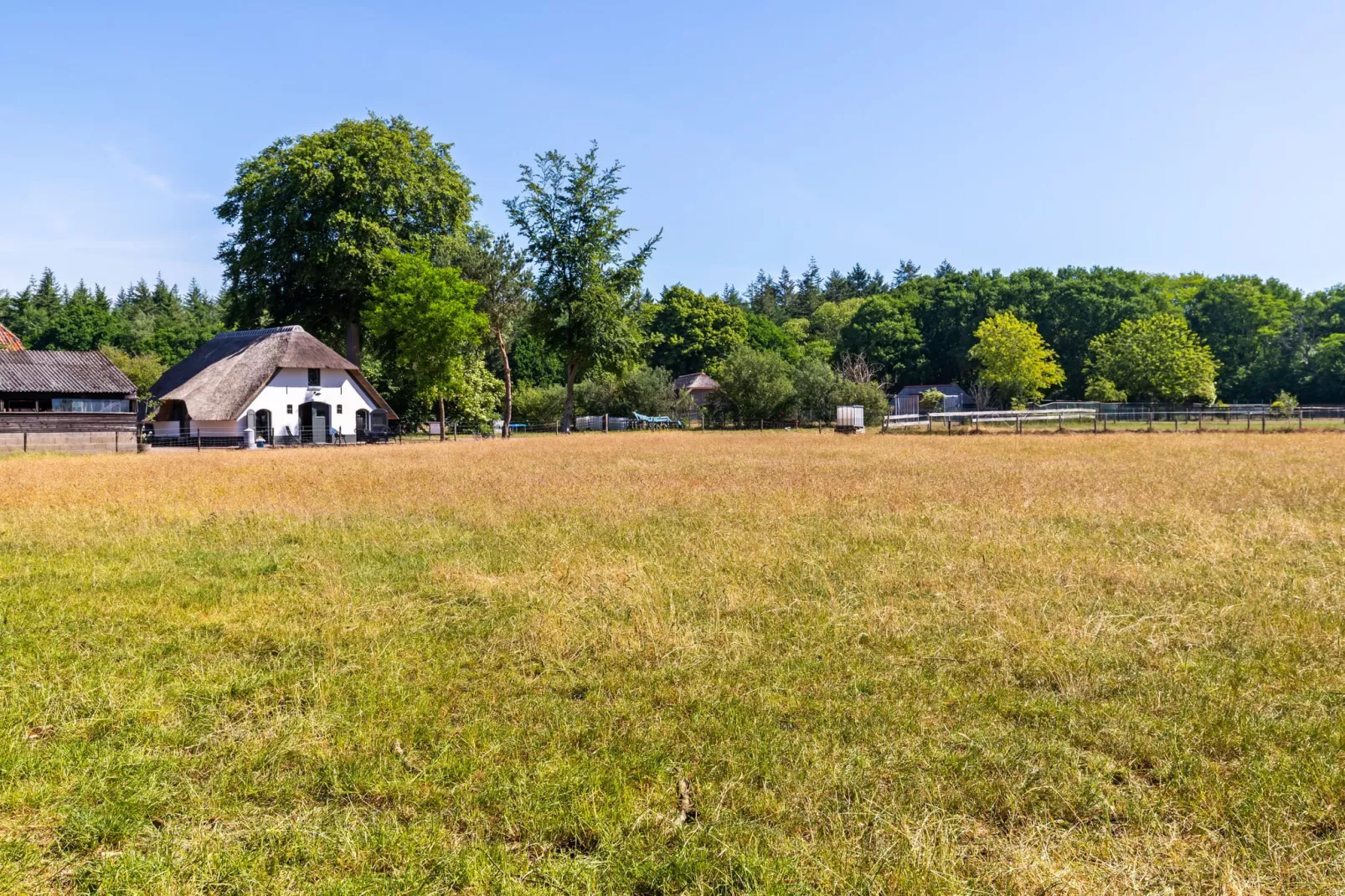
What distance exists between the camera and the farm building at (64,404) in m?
37.5

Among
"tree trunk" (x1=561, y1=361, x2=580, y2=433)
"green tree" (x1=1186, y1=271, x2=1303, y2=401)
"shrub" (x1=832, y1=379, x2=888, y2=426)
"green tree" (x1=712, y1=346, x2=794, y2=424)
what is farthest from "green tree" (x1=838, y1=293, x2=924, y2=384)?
"tree trunk" (x1=561, y1=361, x2=580, y2=433)

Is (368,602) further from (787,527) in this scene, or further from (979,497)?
(979,497)

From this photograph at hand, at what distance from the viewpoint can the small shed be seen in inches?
1478

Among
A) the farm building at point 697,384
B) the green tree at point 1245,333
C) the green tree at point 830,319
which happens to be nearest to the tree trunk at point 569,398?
the farm building at point 697,384

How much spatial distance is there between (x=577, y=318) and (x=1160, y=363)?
54.0 metres

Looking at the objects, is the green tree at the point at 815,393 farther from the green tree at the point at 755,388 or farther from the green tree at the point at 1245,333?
the green tree at the point at 1245,333

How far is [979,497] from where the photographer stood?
1445 cm

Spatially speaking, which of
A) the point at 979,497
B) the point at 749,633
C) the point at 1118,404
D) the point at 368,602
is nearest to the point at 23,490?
the point at 368,602

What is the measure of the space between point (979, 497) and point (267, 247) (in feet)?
162

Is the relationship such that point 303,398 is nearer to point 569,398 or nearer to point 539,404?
point 569,398

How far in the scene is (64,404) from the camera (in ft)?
132

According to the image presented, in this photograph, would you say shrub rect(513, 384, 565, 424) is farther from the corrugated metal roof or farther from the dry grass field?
the dry grass field

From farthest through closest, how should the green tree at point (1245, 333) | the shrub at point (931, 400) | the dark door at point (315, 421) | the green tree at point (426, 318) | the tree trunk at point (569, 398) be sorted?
1. the green tree at point (1245, 333)
2. the shrub at point (931, 400)
3. the tree trunk at point (569, 398)
4. the dark door at point (315, 421)
5. the green tree at point (426, 318)

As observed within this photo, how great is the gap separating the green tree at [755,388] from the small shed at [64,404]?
4120 cm
